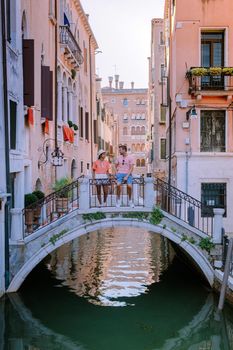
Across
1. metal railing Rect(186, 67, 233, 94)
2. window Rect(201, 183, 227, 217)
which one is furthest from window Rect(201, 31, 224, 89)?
window Rect(201, 183, 227, 217)

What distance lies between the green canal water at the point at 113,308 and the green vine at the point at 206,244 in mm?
1122

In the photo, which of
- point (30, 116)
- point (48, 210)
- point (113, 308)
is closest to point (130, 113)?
point (30, 116)

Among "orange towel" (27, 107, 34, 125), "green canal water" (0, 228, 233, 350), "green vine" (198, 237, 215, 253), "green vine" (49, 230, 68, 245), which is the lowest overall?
"green canal water" (0, 228, 233, 350)

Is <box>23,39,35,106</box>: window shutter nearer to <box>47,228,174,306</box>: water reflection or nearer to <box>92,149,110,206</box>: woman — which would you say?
<box>92,149,110,206</box>: woman

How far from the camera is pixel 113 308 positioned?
11719 mm

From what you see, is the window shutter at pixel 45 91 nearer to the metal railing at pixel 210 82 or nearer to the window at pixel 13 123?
the window at pixel 13 123

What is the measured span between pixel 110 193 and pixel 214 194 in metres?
5.86

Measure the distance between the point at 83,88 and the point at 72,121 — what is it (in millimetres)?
4604

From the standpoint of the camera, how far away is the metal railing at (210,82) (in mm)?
16969

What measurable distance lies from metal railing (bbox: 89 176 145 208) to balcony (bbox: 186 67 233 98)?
5.68m

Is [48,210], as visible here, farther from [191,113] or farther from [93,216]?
[191,113]

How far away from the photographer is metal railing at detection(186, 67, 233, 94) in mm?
16969

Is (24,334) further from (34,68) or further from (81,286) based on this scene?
(34,68)

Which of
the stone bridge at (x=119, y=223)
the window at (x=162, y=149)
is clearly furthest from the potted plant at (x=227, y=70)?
the window at (x=162, y=149)
